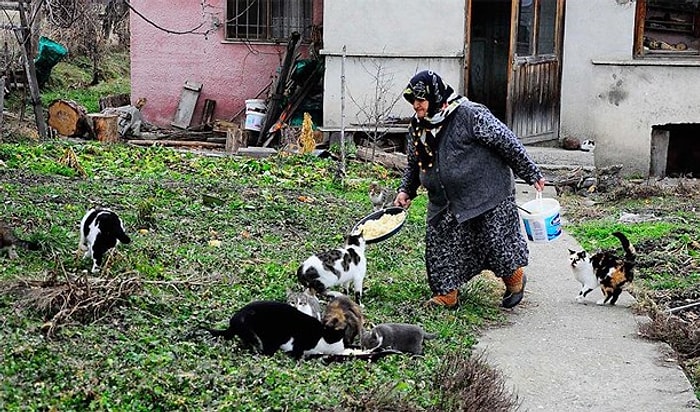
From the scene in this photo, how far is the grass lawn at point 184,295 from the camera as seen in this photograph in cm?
520

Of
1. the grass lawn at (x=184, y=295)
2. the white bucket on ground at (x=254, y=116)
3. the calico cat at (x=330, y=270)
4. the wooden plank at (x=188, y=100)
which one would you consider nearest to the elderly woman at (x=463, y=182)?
the grass lawn at (x=184, y=295)

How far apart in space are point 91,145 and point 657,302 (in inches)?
362

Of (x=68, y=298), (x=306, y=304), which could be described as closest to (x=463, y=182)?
(x=306, y=304)

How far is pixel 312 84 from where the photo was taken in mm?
17891

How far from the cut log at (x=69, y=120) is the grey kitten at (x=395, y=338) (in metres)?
11.8

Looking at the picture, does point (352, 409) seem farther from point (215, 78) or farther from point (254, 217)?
point (215, 78)

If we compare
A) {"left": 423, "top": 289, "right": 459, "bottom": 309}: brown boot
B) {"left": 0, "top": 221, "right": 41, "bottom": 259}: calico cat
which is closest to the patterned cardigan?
{"left": 423, "top": 289, "right": 459, "bottom": 309}: brown boot

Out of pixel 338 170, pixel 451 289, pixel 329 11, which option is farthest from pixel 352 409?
pixel 329 11

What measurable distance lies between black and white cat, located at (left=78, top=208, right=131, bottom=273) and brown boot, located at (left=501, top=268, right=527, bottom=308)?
2.92m

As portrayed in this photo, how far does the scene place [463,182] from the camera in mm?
7559

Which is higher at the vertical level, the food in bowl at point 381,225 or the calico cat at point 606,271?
the food in bowl at point 381,225

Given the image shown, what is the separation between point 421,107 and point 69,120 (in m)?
11.1

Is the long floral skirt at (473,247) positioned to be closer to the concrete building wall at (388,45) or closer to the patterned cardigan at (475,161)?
the patterned cardigan at (475,161)

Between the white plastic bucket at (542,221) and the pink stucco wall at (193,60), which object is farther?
the pink stucco wall at (193,60)
